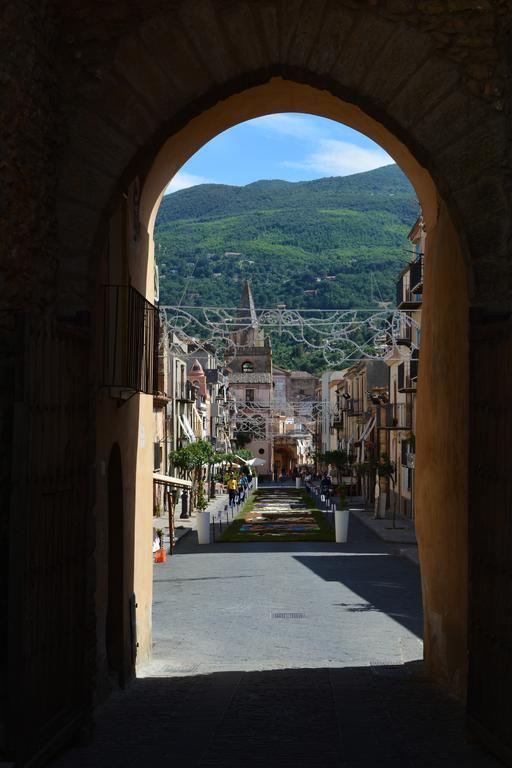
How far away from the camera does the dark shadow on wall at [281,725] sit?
6855 millimetres

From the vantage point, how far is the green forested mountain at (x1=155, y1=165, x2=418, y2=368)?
435 ft

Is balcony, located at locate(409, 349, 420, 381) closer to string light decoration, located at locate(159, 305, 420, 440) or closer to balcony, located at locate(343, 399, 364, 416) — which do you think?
string light decoration, located at locate(159, 305, 420, 440)

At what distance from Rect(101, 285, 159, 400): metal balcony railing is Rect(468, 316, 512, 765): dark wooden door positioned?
12.1 feet

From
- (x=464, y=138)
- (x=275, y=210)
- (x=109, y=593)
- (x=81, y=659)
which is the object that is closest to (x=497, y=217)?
(x=464, y=138)

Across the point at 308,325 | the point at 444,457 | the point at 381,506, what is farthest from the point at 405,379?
the point at 444,457

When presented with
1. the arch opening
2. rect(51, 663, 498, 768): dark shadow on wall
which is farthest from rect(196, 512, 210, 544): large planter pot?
rect(51, 663, 498, 768): dark shadow on wall

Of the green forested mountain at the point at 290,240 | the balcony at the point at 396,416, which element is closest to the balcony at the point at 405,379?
the balcony at the point at 396,416

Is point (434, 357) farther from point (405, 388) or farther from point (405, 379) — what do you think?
point (405, 379)

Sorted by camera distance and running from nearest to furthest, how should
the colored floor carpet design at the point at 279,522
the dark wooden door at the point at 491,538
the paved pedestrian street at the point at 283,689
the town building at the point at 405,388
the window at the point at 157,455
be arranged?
1. the dark wooden door at the point at 491,538
2. the paved pedestrian street at the point at 283,689
3. the colored floor carpet design at the point at 279,522
4. the town building at the point at 405,388
5. the window at the point at 157,455

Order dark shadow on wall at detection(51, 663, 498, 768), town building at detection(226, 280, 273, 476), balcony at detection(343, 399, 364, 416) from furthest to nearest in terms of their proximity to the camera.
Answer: town building at detection(226, 280, 273, 476)
balcony at detection(343, 399, 364, 416)
dark shadow on wall at detection(51, 663, 498, 768)

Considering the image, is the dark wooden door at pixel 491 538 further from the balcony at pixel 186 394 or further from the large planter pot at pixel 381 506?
the balcony at pixel 186 394

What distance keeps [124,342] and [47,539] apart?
3834 mm

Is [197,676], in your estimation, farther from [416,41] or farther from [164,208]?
[164,208]

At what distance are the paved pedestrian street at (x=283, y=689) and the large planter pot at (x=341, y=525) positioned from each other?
Answer: 906 centimetres
